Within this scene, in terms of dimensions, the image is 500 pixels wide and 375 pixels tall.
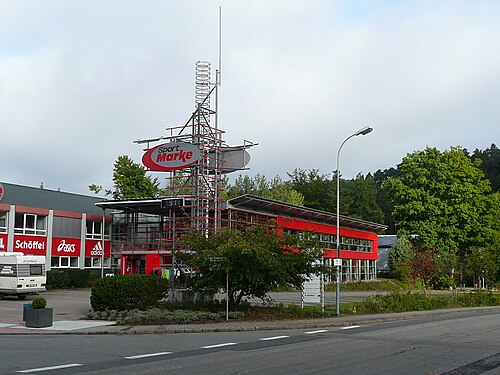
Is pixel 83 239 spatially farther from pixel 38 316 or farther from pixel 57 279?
pixel 38 316

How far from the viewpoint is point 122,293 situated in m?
24.9

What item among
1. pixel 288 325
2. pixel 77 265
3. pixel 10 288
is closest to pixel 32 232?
pixel 77 265

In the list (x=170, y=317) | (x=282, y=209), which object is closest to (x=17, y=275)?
(x=170, y=317)

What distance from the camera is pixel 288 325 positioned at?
22047 mm

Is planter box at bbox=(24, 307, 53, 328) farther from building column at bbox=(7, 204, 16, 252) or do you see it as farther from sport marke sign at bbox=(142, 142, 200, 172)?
building column at bbox=(7, 204, 16, 252)

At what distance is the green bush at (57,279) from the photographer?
46.8 m

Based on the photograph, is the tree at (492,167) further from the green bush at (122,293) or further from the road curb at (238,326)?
the green bush at (122,293)

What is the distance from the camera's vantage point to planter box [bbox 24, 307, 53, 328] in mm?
21312

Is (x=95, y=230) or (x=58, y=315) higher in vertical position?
(x=95, y=230)

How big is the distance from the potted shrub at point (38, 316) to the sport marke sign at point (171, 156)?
17351 mm

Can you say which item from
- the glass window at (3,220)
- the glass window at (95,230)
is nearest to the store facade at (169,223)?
the glass window at (95,230)

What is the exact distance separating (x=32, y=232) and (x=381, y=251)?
2229 inches

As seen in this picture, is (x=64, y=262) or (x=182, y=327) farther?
(x=64, y=262)

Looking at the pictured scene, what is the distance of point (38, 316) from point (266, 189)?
70.1m
